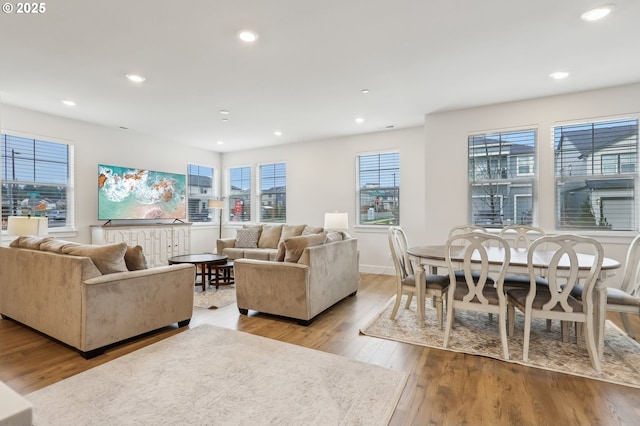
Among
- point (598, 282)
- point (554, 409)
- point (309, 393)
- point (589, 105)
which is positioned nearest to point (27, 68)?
point (309, 393)

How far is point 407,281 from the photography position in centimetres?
327

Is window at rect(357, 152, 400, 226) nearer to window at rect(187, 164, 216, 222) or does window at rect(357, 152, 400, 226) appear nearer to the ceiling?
the ceiling

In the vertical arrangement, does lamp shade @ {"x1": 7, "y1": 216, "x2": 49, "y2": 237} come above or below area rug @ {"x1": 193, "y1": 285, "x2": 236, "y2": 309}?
above

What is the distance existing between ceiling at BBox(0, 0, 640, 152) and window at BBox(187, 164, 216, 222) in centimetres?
247

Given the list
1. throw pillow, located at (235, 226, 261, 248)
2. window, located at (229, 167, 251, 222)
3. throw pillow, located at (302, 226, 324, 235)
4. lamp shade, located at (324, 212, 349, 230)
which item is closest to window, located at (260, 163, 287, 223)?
window, located at (229, 167, 251, 222)

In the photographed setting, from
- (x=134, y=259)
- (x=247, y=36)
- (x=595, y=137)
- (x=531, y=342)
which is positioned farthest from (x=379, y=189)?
(x=134, y=259)

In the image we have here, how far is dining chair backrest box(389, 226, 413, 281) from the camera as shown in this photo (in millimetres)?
3385

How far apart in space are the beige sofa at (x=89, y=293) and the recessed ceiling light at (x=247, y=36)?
6.89 feet

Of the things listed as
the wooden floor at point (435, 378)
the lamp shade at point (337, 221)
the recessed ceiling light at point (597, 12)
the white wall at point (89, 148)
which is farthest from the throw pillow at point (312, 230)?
the recessed ceiling light at point (597, 12)

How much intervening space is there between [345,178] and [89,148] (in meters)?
4.59

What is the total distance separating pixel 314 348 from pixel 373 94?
3127 mm

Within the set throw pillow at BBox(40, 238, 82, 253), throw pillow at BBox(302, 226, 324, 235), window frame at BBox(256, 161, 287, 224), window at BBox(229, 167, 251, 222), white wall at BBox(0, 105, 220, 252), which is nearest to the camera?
throw pillow at BBox(40, 238, 82, 253)

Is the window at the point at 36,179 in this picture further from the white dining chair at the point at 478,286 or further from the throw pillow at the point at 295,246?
the white dining chair at the point at 478,286

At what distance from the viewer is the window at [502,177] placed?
4.39 metres
